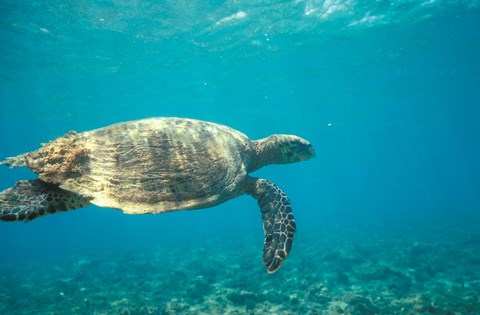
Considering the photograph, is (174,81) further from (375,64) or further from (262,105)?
Result: (375,64)

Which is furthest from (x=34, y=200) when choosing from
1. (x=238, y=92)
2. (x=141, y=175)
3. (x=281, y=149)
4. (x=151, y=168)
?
(x=238, y=92)

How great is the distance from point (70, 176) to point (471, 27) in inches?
1213

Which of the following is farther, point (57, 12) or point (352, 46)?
point (352, 46)

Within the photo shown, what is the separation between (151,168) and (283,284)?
30.4ft

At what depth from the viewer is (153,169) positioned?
4.90 m

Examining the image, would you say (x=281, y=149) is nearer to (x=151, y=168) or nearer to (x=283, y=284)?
(x=151, y=168)

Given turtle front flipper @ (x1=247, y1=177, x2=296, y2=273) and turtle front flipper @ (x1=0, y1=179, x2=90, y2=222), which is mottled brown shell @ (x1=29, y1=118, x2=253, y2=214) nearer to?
turtle front flipper @ (x1=0, y1=179, x2=90, y2=222)

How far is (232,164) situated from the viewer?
231 inches

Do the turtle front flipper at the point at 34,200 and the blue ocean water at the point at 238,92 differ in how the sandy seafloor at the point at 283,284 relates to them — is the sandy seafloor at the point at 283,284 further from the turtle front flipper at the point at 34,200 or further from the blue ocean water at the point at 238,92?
the turtle front flipper at the point at 34,200

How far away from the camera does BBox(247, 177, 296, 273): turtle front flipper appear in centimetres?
479

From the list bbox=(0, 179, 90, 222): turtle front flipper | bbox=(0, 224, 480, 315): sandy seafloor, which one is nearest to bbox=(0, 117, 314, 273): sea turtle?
bbox=(0, 179, 90, 222): turtle front flipper

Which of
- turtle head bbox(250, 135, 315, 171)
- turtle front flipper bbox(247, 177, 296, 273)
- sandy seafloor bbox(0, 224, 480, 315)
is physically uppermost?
turtle head bbox(250, 135, 315, 171)

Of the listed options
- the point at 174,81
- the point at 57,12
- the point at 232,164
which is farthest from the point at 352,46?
the point at 232,164

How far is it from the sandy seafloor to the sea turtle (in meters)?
6.06
